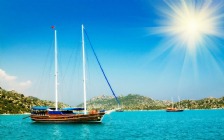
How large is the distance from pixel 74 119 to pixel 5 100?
10676cm

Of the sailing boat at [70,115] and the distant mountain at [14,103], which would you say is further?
the distant mountain at [14,103]

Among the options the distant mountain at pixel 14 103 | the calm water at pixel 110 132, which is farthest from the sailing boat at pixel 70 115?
the distant mountain at pixel 14 103

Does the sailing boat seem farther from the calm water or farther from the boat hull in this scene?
the calm water

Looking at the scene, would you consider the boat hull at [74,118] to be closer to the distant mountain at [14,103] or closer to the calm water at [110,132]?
the calm water at [110,132]

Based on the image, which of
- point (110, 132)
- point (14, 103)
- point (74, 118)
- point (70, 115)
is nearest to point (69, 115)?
point (70, 115)

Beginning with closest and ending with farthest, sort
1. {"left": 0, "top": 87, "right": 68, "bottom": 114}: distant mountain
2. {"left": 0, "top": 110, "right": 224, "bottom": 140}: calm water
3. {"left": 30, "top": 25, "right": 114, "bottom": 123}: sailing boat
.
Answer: {"left": 0, "top": 110, "right": 224, "bottom": 140}: calm water → {"left": 30, "top": 25, "right": 114, "bottom": 123}: sailing boat → {"left": 0, "top": 87, "right": 68, "bottom": 114}: distant mountain

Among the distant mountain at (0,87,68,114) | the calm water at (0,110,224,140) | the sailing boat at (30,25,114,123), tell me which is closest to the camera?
the calm water at (0,110,224,140)

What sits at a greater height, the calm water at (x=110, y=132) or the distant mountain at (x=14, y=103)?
the distant mountain at (x=14, y=103)

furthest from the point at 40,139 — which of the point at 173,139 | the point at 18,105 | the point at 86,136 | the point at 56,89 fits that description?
the point at 18,105

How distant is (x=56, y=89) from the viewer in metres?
67.2

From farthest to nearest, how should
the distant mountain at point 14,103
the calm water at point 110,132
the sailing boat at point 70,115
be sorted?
the distant mountain at point 14,103 < the sailing boat at point 70,115 < the calm water at point 110,132

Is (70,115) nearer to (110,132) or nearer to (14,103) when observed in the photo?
(110,132)

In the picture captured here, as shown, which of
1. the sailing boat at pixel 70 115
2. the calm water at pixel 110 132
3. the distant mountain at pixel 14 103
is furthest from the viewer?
the distant mountain at pixel 14 103

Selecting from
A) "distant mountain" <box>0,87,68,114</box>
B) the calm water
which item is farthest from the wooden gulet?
"distant mountain" <box>0,87,68,114</box>
